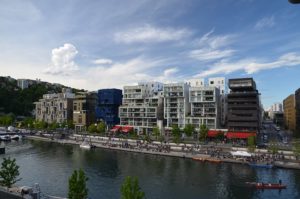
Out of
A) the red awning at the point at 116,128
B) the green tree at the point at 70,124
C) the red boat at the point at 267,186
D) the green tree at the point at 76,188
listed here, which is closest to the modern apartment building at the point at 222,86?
the red awning at the point at 116,128

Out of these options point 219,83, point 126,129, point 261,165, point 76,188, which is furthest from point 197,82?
point 76,188

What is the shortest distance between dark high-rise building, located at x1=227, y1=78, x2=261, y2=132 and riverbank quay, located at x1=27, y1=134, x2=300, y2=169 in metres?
14.9

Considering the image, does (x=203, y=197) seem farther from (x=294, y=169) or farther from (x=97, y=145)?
(x=97, y=145)

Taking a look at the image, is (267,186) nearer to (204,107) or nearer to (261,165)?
(261,165)

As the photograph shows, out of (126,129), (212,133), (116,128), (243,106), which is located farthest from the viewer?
(116,128)

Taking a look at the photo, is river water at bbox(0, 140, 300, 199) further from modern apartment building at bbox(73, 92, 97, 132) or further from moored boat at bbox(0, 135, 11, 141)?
modern apartment building at bbox(73, 92, 97, 132)

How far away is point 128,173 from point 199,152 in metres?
27.2

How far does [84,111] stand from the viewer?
15425 cm

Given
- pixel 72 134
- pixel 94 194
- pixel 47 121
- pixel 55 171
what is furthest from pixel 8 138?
pixel 94 194

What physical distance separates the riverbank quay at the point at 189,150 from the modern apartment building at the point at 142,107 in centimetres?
1670

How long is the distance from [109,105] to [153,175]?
8451cm

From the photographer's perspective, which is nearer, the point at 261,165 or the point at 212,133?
the point at 261,165

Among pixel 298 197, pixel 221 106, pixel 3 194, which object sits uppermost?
pixel 221 106

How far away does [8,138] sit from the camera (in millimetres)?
131625
